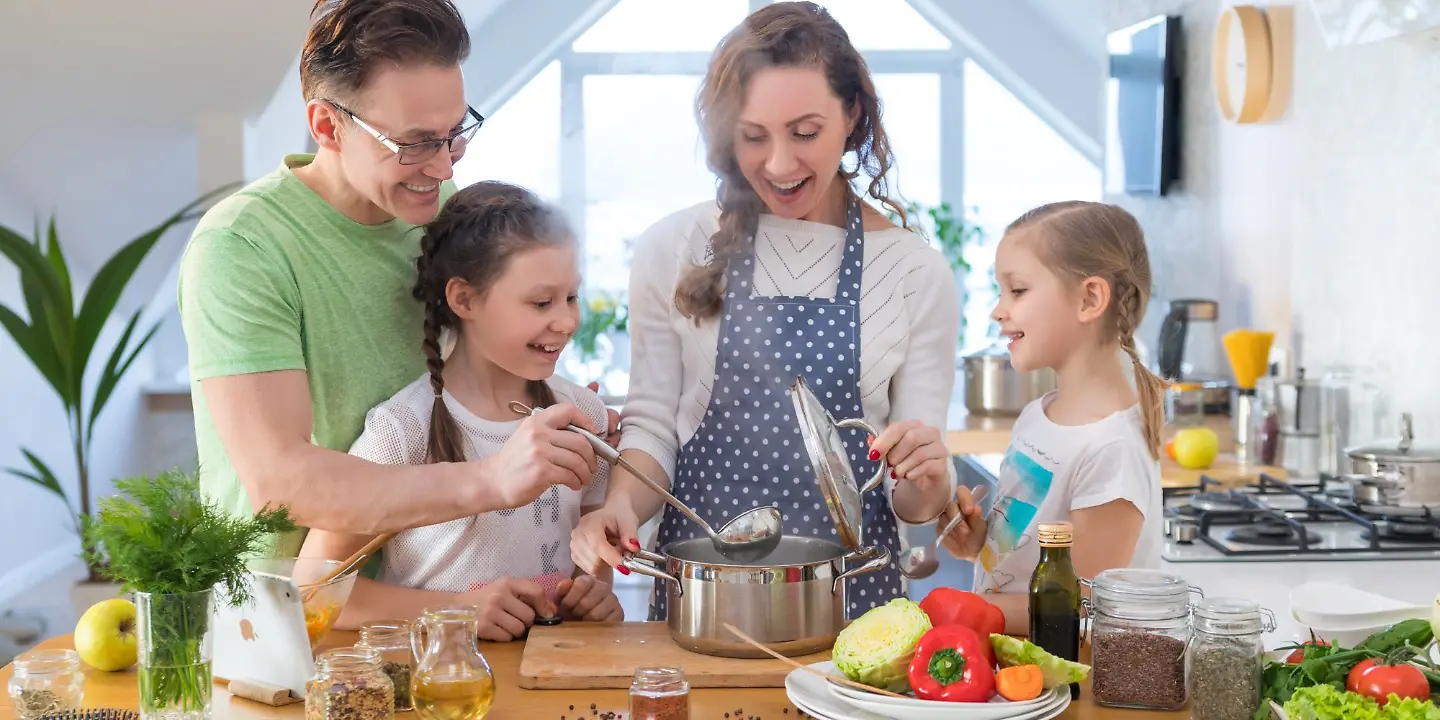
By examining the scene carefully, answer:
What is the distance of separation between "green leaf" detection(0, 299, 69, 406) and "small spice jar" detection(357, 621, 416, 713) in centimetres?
267

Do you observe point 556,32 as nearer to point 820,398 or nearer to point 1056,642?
point 820,398

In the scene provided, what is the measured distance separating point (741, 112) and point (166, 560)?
0.87 meters

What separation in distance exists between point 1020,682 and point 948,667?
0.06 m

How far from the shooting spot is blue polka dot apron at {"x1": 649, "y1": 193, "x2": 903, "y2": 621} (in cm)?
178

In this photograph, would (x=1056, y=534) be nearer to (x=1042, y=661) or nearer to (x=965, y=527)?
(x=1042, y=661)

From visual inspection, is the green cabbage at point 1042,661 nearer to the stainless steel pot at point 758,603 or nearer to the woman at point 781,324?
the stainless steel pot at point 758,603

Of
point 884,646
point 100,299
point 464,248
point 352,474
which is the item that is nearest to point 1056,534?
point 884,646

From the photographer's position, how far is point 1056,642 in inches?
50.5

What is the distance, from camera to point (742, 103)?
1.68 metres

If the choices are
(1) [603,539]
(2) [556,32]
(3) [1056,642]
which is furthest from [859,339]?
(2) [556,32]

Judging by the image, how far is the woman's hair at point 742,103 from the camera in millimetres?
1681

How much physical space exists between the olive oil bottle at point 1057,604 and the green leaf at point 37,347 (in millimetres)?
3030

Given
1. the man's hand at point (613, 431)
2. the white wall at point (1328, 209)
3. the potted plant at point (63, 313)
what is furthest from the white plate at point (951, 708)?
the potted plant at point (63, 313)

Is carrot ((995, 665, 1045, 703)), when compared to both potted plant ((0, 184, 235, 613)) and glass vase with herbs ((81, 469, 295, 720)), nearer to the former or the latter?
glass vase with herbs ((81, 469, 295, 720))
